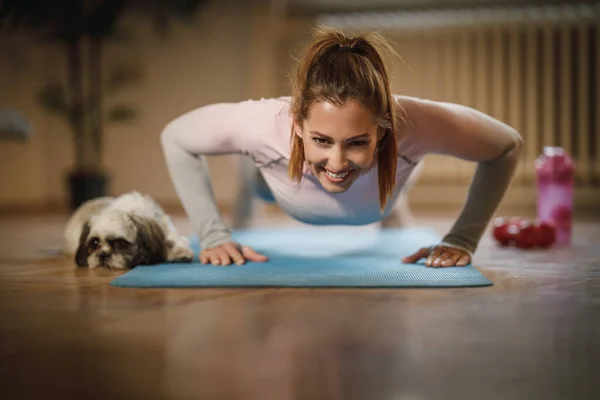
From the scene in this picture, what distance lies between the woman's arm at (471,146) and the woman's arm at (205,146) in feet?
→ 1.33

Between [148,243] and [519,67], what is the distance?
11.3 ft

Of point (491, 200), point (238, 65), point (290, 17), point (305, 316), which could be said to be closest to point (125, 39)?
point (238, 65)


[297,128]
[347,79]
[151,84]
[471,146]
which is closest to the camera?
[347,79]

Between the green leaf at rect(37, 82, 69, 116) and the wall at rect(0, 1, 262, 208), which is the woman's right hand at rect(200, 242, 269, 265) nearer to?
the green leaf at rect(37, 82, 69, 116)

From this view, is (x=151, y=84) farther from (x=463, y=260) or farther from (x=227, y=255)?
(x=463, y=260)

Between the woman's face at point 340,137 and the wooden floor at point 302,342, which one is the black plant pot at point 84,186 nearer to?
the wooden floor at point 302,342

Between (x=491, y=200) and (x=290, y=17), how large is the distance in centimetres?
347

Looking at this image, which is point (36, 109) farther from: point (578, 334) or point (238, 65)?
point (578, 334)

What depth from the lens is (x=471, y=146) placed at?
175 centimetres

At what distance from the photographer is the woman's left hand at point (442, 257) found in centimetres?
179

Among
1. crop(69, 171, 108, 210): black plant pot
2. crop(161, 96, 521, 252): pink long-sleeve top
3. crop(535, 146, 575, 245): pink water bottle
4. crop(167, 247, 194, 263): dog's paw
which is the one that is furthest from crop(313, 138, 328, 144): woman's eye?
crop(69, 171, 108, 210): black plant pot

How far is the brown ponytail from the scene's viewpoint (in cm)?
148

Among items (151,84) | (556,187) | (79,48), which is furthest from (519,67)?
(79,48)

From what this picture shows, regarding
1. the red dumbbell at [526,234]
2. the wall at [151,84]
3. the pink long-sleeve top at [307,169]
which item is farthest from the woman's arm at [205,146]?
the wall at [151,84]
